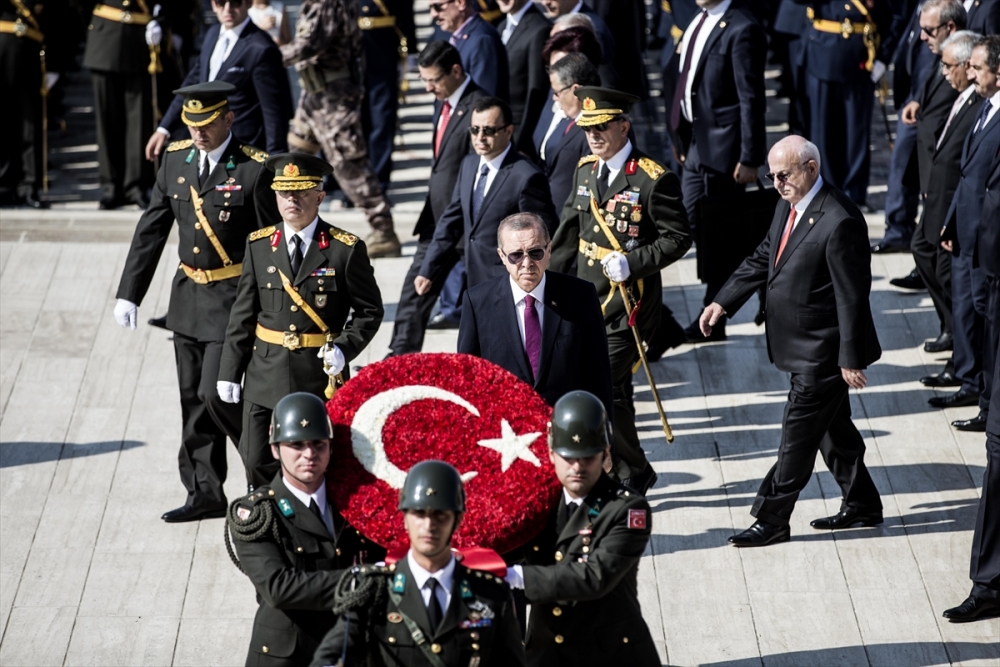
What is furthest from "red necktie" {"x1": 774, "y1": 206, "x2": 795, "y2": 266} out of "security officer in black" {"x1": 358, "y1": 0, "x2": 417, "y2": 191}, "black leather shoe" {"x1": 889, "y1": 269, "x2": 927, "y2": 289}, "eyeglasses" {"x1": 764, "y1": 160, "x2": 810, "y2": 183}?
"security officer in black" {"x1": 358, "y1": 0, "x2": 417, "y2": 191}

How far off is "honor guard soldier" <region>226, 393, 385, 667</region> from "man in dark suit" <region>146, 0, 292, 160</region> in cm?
551

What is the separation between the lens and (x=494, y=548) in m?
5.14

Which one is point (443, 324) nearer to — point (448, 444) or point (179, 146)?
point (179, 146)

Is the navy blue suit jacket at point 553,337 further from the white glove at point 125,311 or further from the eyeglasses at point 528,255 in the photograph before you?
the white glove at point 125,311

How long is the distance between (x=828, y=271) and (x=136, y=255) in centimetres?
349

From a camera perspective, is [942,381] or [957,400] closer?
[957,400]

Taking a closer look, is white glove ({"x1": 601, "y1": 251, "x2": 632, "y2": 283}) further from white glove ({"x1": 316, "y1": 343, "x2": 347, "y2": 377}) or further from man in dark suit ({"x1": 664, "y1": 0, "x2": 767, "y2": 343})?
man in dark suit ({"x1": 664, "y1": 0, "x2": 767, "y2": 343})

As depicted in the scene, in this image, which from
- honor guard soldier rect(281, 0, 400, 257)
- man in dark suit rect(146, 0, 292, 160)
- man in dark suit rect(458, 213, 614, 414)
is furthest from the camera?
honor guard soldier rect(281, 0, 400, 257)

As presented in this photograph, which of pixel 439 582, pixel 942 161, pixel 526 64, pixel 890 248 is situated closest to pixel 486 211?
pixel 526 64

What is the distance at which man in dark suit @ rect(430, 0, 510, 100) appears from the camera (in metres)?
10.6

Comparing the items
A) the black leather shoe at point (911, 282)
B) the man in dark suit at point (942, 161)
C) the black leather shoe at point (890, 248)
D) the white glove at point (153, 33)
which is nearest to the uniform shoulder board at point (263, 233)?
the man in dark suit at point (942, 161)

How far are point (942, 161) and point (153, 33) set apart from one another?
6306mm

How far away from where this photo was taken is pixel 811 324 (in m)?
7.56

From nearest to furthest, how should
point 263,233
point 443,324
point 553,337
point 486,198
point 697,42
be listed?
1. point 553,337
2. point 263,233
3. point 486,198
4. point 697,42
5. point 443,324
